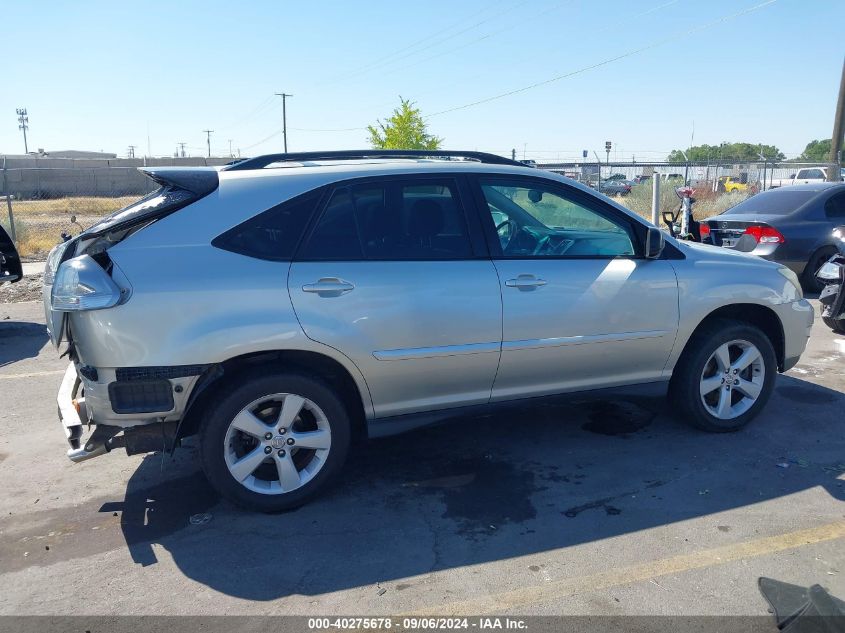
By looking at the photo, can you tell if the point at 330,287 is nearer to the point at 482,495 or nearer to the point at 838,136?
the point at 482,495

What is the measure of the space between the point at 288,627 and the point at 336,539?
0.73 meters

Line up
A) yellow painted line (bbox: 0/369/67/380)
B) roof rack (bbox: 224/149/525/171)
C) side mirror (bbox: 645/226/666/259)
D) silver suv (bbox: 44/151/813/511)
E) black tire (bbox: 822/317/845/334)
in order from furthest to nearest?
black tire (bbox: 822/317/845/334)
yellow painted line (bbox: 0/369/67/380)
side mirror (bbox: 645/226/666/259)
roof rack (bbox: 224/149/525/171)
silver suv (bbox: 44/151/813/511)

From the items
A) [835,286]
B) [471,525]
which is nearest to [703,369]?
[471,525]

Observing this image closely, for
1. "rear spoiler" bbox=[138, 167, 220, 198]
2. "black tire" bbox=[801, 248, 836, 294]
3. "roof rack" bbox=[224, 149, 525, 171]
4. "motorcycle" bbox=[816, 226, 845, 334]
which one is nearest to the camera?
"rear spoiler" bbox=[138, 167, 220, 198]

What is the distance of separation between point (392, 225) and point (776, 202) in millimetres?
8294

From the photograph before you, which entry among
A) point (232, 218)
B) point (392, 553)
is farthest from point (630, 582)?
point (232, 218)

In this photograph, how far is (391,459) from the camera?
473 centimetres

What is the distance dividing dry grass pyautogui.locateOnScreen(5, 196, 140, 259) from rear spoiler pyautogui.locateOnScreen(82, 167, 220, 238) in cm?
920

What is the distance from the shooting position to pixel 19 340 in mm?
8195

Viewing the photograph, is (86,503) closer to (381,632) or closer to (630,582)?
(381,632)

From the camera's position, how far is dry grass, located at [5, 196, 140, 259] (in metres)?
16.2

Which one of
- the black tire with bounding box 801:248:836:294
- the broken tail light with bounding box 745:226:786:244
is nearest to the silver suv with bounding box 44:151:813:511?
the broken tail light with bounding box 745:226:786:244

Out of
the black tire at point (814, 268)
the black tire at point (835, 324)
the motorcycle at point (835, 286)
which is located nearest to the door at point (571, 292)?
the motorcycle at point (835, 286)

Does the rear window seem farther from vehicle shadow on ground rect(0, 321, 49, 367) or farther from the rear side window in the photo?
vehicle shadow on ground rect(0, 321, 49, 367)
